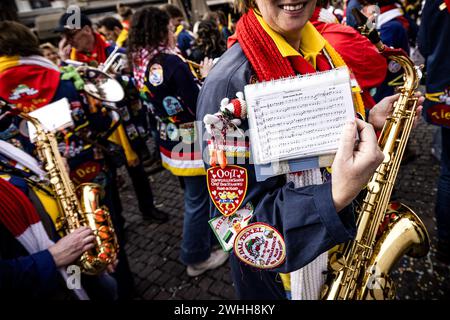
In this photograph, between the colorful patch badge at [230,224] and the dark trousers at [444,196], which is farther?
the dark trousers at [444,196]

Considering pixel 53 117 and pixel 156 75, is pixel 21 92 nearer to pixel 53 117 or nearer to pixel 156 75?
pixel 53 117

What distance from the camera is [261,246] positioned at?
3.54 ft

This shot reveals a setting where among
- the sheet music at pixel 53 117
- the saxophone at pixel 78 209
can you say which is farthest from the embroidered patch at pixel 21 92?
the saxophone at pixel 78 209

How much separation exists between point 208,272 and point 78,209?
1.58m

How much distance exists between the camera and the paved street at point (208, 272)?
2525mm

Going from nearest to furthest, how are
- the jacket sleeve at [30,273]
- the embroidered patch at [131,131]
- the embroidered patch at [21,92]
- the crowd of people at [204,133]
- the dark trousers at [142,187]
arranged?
the crowd of people at [204,133], the jacket sleeve at [30,273], the embroidered patch at [21,92], the embroidered patch at [131,131], the dark trousers at [142,187]

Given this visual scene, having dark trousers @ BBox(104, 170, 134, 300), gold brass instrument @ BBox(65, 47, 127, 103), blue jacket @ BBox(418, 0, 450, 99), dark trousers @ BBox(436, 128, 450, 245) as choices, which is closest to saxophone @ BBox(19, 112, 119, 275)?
dark trousers @ BBox(104, 170, 134, 300)

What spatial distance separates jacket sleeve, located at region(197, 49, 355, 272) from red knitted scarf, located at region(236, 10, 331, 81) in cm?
9

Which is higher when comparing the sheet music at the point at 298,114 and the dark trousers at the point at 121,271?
the sheet music at the point at 298,114

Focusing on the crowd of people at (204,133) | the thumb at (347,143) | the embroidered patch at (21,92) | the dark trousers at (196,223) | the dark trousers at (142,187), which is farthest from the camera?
the dark trousers at (142,187)

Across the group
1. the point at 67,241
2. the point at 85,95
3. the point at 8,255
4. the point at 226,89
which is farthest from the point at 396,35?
the point at 8,255

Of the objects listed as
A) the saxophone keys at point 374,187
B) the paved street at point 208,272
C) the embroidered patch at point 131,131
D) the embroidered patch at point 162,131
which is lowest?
the paved street at point 208,272

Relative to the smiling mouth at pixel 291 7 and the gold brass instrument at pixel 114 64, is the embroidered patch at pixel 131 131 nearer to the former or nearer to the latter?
the gold brass instrument at pixel 114 64

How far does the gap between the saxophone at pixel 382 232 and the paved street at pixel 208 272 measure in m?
0.95
